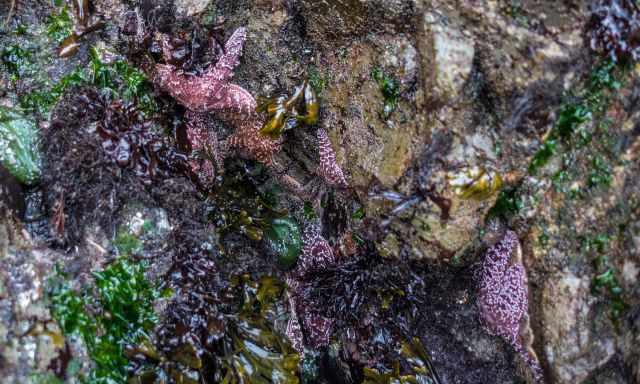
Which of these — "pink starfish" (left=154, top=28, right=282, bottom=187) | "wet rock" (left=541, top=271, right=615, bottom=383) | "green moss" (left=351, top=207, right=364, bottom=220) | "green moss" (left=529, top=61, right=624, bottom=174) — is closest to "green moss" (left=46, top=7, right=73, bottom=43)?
"pink starfish" (left=154, top=28, right=282, bottom=187)

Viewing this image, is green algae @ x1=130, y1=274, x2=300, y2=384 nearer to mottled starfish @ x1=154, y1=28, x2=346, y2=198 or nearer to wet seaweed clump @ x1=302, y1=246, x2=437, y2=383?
wet seaweed clump @ x1=302, y1=246, x2=437, y2=383

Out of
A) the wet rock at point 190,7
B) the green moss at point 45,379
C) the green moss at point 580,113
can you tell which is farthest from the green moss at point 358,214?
the green moss at point 45,379

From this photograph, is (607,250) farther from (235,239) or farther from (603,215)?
(235,239)

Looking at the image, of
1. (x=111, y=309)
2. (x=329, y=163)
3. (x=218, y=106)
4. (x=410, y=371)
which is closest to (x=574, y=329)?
(x=410, y=371)

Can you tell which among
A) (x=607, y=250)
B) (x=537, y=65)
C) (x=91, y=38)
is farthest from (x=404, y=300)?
(x=91, y=38)

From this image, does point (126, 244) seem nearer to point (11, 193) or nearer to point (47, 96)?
point (11, 193)

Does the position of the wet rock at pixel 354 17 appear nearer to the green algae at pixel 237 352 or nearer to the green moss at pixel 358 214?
the green moss at pixel 358 214
